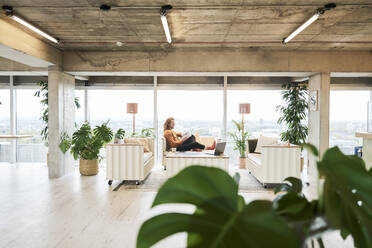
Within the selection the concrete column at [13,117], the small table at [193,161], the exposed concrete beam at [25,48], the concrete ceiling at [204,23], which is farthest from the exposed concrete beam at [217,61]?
the concrete column at [13,117]

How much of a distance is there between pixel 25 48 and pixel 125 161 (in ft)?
8.81

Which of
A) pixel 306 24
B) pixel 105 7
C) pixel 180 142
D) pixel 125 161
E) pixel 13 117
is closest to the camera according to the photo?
pixel 105 7

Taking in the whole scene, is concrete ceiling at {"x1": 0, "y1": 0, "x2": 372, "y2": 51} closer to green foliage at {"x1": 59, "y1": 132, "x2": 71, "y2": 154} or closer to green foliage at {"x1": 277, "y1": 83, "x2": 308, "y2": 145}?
green foliage at {"x1": 277, "y1": 83, "x2": 308, "y2": 145}

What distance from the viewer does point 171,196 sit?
0.45 metres

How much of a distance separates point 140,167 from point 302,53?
170 inches

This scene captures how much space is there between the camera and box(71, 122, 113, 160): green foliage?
622 cm

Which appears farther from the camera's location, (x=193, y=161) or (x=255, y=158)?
(x=255, y=158)

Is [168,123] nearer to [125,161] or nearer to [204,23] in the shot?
[125,161]

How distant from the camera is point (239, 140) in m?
7.58

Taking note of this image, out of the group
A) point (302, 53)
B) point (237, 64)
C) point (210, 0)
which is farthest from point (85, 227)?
point (302, 53)

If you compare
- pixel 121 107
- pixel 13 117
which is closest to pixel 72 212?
pixel 121 107

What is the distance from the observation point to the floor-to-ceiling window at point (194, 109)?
8141 millimetres

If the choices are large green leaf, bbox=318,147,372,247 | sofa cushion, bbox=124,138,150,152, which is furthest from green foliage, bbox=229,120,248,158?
large green leaf, bbox=318,147,372,247

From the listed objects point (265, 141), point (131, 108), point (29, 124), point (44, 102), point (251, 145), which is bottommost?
point (251, 145)
